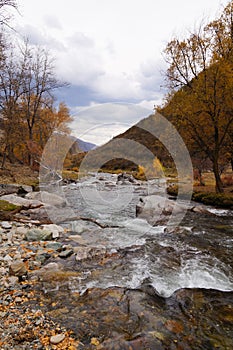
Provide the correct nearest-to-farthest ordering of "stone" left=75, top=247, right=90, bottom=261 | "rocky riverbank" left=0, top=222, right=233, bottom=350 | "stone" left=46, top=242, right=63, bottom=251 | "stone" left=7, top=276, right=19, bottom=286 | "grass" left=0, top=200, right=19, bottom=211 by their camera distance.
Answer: "rocky riverbank" left=0, top=222, right=233, bottom=350 → "stone" left=7, top=276, right=19, bottom=286 → "stone" left=75, top=247, right=90, bottom=261 → "stone" left=46, top=242, right=63, bottom=251 → "grass" left=0, top=200, right=19, bottom=211

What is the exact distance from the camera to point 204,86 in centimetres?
1431

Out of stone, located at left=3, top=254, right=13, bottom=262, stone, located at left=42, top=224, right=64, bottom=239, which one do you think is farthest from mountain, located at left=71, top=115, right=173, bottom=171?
stone, located at left=3, top=254, right=13, bottom=262

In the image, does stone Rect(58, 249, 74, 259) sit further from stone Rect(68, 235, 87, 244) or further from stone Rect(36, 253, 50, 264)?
stone Rect(68, 235, 87, 244)

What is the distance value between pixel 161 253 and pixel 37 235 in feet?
12.5

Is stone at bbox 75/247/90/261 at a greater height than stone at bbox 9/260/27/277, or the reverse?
stone at bbox 9/260/27/277

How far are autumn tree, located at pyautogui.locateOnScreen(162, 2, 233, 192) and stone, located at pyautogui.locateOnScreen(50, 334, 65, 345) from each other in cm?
1401

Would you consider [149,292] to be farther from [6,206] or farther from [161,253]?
[6,206]

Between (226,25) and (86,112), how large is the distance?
11.9 meters

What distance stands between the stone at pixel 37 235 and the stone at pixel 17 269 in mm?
2018

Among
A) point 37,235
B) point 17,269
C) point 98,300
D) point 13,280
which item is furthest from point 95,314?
point 37,235

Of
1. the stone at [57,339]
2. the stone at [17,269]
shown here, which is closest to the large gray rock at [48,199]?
the stone at [17,269]

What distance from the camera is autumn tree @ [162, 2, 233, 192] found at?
1400cm

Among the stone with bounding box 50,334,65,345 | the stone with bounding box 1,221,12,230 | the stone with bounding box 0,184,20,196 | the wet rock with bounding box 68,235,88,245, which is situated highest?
the stone with bounding box 0,184,20,196

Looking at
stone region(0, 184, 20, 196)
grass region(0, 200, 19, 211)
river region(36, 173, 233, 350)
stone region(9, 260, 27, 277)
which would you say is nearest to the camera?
river region(36, 173, 233, 350)
